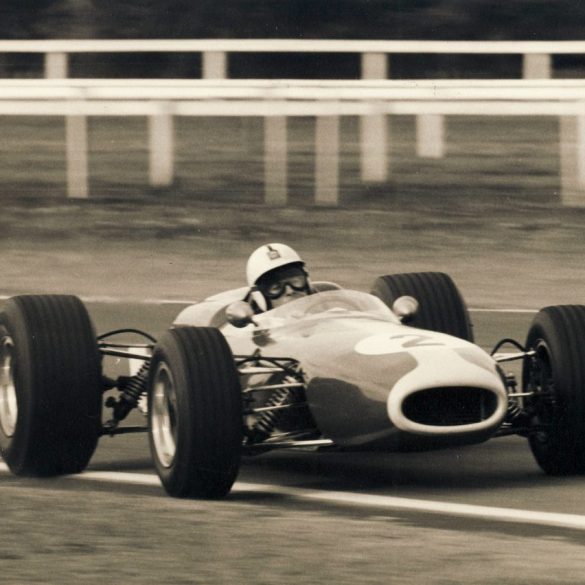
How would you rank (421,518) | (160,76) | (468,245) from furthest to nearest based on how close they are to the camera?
(160,76) < (468,245) < (421,518)

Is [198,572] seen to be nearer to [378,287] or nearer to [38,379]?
[38,379]

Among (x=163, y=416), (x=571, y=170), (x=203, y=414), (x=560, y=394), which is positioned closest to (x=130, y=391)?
(x=163, y=416)

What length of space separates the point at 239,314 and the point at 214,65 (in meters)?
12.0

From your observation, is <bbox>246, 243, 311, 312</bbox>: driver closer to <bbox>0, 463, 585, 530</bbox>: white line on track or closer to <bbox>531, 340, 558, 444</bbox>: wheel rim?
<bbox>0, 463, 585, 530</bbox>: white line on track

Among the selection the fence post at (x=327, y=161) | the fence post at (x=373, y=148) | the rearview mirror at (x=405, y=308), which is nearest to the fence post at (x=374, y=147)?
the fence post at (x=373, y=148)

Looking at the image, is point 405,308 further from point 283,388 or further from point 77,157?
point 77,157

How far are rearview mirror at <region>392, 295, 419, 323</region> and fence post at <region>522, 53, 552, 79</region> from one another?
11706 mm

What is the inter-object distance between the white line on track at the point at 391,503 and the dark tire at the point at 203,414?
419 mm

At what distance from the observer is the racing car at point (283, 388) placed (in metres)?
9.03

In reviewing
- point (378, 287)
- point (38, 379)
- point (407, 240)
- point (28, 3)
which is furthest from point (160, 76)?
point (38, 379)

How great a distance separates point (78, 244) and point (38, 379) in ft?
30.6

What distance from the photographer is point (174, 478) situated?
30.1ft

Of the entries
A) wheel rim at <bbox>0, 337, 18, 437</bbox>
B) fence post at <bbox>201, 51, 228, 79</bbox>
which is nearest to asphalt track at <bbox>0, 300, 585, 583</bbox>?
wheel rim at <bbox>0, 337, 18, 437</bbox>

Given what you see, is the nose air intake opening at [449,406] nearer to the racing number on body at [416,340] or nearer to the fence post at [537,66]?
the racing number on body at [416,340]
